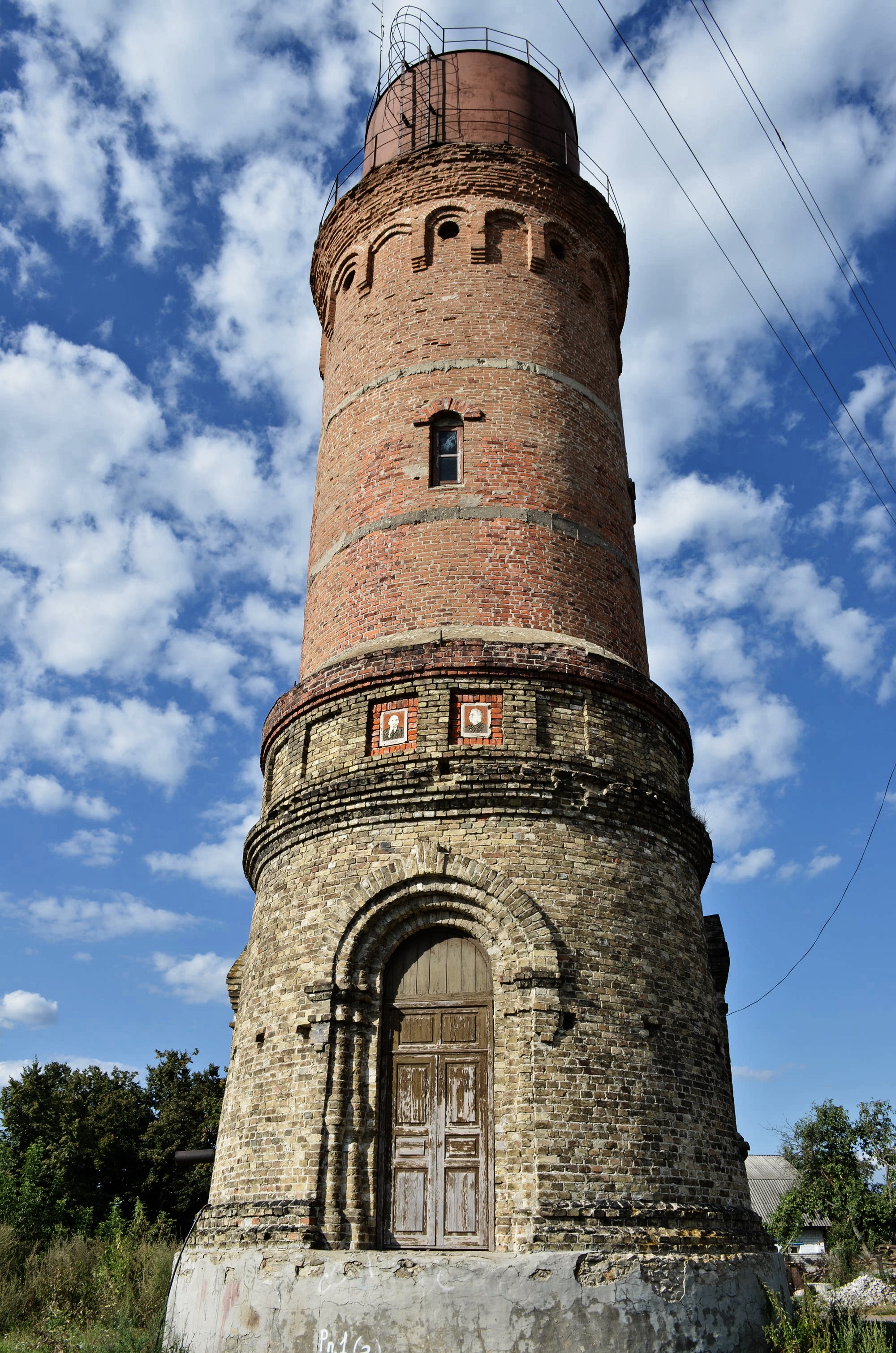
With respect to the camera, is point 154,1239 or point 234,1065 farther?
point 154,1239

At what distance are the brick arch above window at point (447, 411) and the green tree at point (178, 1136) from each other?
63.9 feet

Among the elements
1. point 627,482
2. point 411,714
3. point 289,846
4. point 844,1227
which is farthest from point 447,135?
point 844,1227

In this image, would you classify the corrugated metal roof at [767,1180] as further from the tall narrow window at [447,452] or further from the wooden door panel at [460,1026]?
the tall narrow window at [447,452]

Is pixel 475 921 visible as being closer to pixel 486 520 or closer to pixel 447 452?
pixel 486 520

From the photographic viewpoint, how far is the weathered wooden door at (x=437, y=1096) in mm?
8906

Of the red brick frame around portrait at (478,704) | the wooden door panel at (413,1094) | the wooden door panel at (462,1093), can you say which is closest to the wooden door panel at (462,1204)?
the wooden door panel at (462,1093)

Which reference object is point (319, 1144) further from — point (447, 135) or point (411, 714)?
point (447, 135)

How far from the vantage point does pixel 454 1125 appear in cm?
912

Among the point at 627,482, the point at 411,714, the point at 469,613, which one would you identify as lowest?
the point at 411,714

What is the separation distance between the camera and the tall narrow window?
40.8 feet

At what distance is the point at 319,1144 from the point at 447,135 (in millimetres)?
13794

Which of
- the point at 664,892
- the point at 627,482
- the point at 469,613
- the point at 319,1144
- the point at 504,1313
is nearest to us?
the point at 504,1313

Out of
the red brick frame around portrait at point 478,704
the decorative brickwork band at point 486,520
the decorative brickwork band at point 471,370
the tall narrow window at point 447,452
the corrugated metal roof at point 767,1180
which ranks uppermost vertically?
the decorative brickwork band at point 471,370

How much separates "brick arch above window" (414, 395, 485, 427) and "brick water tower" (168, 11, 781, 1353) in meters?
0.03
